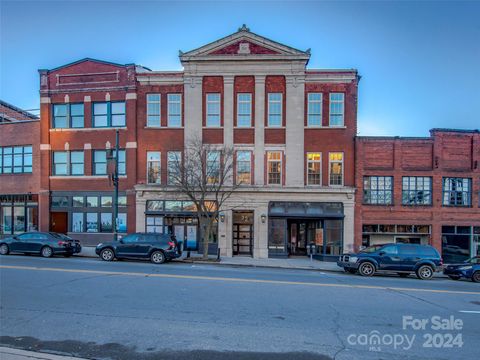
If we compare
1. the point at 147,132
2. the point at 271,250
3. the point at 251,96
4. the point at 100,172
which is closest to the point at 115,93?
the point at 147,132

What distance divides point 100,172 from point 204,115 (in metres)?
8.56

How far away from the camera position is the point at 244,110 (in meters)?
22.8

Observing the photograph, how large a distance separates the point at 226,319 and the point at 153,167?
1747 cm

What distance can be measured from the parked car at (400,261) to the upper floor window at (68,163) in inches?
771

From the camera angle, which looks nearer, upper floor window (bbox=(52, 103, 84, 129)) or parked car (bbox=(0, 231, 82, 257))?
parked car (bbox=(0, 231, 82, 257))

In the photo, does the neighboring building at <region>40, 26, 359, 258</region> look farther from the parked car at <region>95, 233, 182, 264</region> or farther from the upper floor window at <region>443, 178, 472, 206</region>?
the upper floor window at <region>443, 178, 472, 206</region>

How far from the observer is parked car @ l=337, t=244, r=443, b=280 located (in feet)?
50.9

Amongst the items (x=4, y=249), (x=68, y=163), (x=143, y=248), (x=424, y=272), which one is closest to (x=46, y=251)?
(x=4, y=249)

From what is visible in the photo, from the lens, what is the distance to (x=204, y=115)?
74.7 feet

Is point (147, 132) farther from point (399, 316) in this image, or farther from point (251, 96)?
point (399, 316)

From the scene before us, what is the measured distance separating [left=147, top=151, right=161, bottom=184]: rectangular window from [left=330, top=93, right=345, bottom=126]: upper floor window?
12291 millimetres

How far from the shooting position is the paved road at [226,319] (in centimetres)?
554

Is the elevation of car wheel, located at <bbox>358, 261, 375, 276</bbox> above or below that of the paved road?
below

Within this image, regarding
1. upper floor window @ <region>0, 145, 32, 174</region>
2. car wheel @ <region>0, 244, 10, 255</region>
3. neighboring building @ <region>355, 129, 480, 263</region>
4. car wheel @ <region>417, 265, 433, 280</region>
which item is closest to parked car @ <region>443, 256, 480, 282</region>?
car wheel @ <region>417, 265, 433, 280</region>
